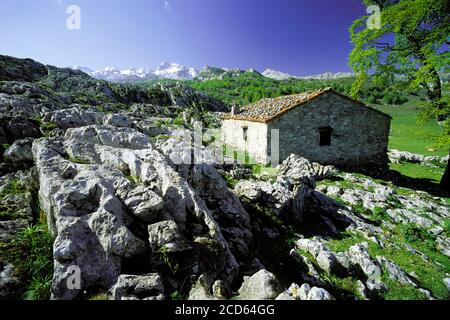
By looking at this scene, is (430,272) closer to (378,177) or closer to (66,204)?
(66,204)

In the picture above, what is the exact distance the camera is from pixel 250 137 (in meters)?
23.8

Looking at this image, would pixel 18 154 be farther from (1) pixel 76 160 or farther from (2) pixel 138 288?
(2) pixel 138 288

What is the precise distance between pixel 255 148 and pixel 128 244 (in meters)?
17.9

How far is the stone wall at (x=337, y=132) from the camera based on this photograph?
21141 millimetres

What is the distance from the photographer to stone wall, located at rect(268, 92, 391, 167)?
69.4 ft

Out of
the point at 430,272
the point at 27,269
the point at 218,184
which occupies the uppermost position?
the point at 218,184

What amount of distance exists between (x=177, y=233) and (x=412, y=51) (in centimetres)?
2207

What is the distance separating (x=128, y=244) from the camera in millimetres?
5969

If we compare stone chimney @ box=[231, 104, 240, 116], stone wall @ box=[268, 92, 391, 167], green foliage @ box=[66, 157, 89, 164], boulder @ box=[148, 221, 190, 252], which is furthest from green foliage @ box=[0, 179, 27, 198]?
stone chimney @ box=[231, 104, 240, 116]

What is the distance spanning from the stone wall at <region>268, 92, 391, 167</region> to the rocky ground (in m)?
8.77

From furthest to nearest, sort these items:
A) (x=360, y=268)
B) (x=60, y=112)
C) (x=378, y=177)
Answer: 1. (x=378, y=177)
2. (x=60, y=112)
3. (x=360, y=268)

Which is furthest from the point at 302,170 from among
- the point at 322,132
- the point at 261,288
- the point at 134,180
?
the point at 134,180

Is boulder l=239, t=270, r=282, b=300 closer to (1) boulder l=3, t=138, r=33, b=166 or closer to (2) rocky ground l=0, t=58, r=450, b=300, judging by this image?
(2) rocky ground l=0, t=58, r=450, b=300
